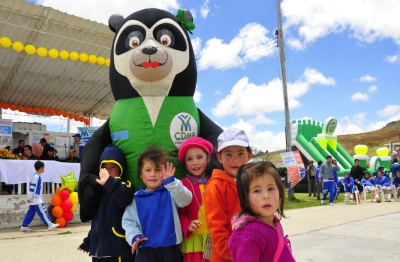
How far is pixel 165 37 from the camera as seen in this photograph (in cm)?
317

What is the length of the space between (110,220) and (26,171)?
5702 millimetres

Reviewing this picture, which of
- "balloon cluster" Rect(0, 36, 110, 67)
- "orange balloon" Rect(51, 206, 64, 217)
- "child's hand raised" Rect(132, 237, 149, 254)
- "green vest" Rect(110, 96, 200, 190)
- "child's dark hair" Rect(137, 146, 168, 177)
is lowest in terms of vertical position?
"orange balloon" Rect(51, 206, 64, 217)

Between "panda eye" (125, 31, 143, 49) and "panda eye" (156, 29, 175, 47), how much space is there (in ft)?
0.47

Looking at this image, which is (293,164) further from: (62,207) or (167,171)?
(167,171)

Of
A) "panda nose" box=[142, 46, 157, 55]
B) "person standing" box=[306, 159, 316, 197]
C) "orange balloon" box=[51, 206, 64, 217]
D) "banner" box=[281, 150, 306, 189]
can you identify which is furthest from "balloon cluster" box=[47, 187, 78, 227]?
"person standing" box=[306, 159, 316, 197]

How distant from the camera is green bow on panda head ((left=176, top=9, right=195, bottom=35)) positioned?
345 centimetres

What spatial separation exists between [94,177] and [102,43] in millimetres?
11551

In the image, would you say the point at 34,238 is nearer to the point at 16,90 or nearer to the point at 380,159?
the point at 16,90

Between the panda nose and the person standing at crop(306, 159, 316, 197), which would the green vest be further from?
the person standing at crop(306, 159, 316, 197)

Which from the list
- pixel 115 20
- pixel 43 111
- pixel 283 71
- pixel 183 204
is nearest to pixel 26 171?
pixel 115 20

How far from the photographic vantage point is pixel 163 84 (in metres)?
3.14

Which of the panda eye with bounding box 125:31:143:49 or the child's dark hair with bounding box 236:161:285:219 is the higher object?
the panda eye with bounding box 125:31:143:49

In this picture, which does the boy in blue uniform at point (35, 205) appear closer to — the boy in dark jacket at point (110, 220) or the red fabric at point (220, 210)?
the boy in dark jacket at point (110, 220)

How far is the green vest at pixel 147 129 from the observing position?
A: 9.64 ft
